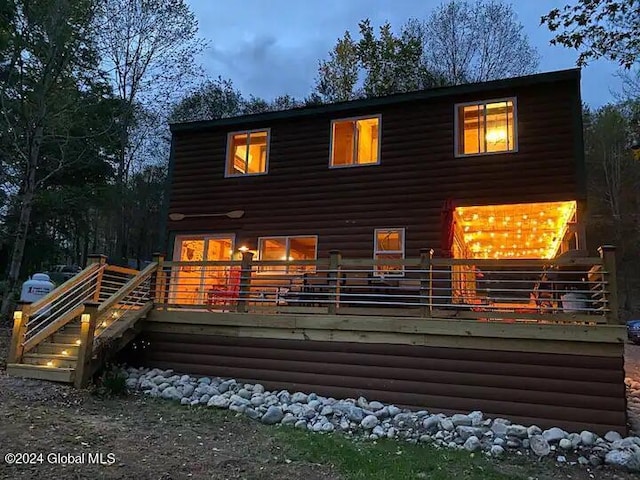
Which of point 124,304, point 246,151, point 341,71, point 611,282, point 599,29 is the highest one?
point 341,71

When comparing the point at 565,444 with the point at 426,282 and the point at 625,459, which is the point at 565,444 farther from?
the point at 426,282

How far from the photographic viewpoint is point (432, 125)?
10117 mm

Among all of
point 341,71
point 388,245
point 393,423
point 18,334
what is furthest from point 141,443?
point 341,71

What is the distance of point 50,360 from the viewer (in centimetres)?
690

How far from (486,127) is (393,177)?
2094mm

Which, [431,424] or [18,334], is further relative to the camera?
[18,334]

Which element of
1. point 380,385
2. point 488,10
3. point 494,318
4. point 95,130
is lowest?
point 380,385

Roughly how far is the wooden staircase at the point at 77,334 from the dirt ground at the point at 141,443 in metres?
0.41

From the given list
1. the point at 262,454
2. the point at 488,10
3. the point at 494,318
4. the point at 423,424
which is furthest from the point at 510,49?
the point at 262,454

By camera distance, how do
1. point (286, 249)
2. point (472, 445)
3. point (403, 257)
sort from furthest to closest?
point (286, 249) → point (403, 257) → point (472, 445)

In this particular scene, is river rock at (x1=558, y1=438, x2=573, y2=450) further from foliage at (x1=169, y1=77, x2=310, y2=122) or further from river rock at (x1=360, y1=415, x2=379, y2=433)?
foliage at (x1=169, y1=77, x2=310, y2=122)

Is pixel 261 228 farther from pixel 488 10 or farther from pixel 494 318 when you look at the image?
pixel 488 10

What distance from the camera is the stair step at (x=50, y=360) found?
267 inches

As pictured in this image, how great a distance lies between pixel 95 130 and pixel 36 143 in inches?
235
